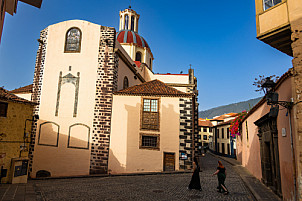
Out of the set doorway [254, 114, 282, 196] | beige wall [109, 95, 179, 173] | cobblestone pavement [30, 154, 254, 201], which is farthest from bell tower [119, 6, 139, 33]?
cobblestone pavement [30, 154, 254, 201]

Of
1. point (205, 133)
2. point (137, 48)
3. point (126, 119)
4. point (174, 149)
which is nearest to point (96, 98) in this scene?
point (126, 119)

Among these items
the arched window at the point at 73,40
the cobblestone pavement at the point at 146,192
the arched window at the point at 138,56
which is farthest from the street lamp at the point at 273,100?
the arched window at the point at 138,56

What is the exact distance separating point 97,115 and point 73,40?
6614 millimetres

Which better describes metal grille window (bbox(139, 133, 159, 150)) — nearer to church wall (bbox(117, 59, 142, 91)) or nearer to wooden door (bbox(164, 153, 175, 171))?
wooden door (bbox(164, 153, 175, 171))

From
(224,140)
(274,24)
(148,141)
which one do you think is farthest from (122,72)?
(224,140)

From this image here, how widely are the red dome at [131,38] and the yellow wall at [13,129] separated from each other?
2051 cm

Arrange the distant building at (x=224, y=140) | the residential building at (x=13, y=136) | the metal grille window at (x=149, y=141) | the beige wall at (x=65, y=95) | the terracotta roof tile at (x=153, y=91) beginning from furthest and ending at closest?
the distant building at (x=224, y=140)
the terracotta roof tile at (x=153, y=91)
the beige wall at (x=65, y=95)
the metal grille window at (x=149, y=141)
the residential building at (x=13, y=136)

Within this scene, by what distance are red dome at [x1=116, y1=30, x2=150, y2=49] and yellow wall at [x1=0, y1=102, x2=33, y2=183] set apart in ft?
67.3

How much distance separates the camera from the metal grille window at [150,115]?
1589cm

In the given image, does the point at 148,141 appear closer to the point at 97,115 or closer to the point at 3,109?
the point at 97,115

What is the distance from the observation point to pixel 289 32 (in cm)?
678

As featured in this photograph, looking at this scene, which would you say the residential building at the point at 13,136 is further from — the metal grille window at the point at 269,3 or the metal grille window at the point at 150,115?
the metal grille window at the point at 269,3

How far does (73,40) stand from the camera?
17969 millimetres

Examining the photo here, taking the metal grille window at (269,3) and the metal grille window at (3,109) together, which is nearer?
the metal grille window at (269,3)
